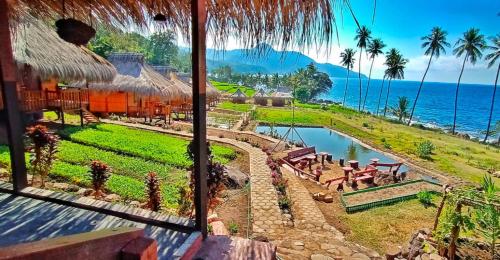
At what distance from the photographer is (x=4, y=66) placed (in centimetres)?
303

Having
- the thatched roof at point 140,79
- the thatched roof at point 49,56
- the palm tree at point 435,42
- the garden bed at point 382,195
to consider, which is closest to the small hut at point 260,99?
the palm tree at point 435,42

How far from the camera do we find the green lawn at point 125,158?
21.7 ft

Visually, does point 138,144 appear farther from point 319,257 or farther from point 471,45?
point 471,45

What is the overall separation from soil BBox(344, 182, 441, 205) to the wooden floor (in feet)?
24.1

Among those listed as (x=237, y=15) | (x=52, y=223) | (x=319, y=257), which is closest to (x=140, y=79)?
(x=319, y=257)

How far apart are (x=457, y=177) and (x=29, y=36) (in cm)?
1887

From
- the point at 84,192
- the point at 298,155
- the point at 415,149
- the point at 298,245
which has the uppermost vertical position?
the point at 84,192

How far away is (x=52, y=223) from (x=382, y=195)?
30.9ft

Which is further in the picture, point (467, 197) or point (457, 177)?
point (457, 177)

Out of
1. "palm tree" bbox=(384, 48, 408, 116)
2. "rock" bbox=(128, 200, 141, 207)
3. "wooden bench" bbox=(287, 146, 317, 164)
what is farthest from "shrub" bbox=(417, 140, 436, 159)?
"palm tree" bbox=(384, 48, 408, 116)

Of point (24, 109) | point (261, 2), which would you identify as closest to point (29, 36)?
point (24, 109)

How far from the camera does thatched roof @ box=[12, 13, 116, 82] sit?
9.25 m

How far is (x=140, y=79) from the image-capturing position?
56.3ft

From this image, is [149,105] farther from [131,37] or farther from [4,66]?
[4,66]
